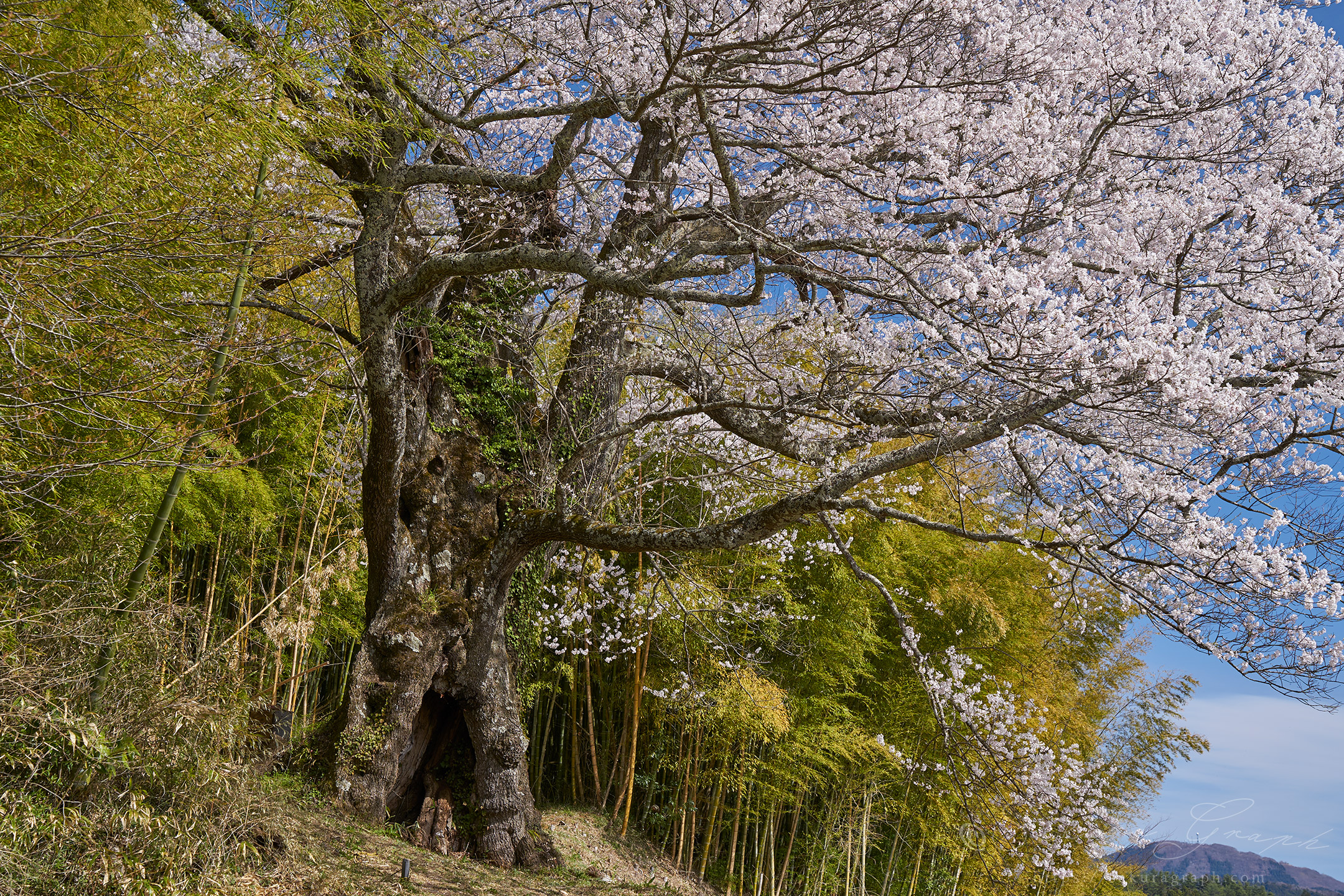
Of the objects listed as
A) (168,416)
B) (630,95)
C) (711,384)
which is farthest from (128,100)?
(711,384)

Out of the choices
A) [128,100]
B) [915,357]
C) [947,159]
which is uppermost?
[947,159]

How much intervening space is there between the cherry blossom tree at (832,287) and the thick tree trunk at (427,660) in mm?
24

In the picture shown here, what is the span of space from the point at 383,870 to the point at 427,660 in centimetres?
133

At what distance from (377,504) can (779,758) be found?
4715 millimetres

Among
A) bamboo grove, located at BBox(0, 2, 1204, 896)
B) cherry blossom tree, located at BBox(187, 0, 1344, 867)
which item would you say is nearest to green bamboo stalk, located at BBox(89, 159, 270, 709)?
bamboo grove, located at BBox(0, 2, 1204, 896)

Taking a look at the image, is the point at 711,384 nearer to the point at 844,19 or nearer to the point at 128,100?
the point at 844,19

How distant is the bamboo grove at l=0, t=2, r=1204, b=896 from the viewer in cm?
335

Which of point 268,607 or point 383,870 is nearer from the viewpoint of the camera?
point 383,870

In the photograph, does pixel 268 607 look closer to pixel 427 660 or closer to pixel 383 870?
pixel 427 660

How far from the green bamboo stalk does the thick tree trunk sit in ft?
3.25

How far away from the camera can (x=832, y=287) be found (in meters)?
5.19

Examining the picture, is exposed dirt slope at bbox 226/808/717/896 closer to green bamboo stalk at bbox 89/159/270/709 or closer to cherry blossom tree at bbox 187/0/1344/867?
cherry blossom tree at bbox 187/0/1344/867

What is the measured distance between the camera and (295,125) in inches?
166

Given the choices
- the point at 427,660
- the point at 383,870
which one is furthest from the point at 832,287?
the point at 383,870
